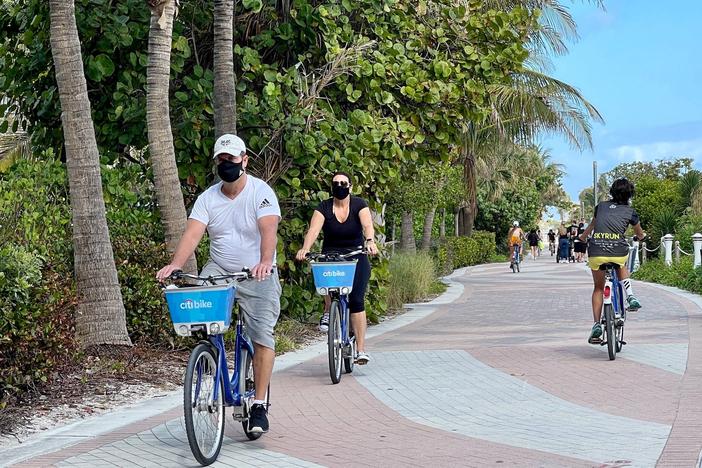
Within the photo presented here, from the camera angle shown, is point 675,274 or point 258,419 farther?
point 675,274

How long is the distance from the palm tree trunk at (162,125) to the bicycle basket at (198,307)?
4908 millimetres

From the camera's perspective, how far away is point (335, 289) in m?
9.53

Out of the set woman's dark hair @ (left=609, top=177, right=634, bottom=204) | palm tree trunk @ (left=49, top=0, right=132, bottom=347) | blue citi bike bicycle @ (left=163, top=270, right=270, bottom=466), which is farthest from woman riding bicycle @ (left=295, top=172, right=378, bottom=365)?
blue citi bike bicycle @ (left=163, top=270, right=270, bottom=466)

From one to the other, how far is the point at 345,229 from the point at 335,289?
2.29 feet

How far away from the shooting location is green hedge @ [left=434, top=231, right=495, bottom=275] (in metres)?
35.1

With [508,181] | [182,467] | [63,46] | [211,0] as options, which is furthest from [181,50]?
[508,181]

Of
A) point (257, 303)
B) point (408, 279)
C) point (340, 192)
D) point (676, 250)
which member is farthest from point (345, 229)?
point (676, 250)

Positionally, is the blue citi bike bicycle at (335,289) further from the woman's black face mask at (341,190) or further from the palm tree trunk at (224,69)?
the palm tree trunk at (224,69)

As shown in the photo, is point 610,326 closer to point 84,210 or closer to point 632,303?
point 632,303

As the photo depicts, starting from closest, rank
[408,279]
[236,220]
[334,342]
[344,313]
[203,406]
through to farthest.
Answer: [203,406]
[236,220]
[334,342]
[344,313]
[408,279]

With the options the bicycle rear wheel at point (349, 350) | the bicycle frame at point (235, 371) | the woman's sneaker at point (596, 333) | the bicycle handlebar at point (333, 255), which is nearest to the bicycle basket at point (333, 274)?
the bicycle handlebar at point (333, 255)

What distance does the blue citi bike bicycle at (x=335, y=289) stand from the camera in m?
9.47

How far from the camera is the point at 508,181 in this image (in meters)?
62.6

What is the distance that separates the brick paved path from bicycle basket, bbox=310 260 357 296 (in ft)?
2.92
